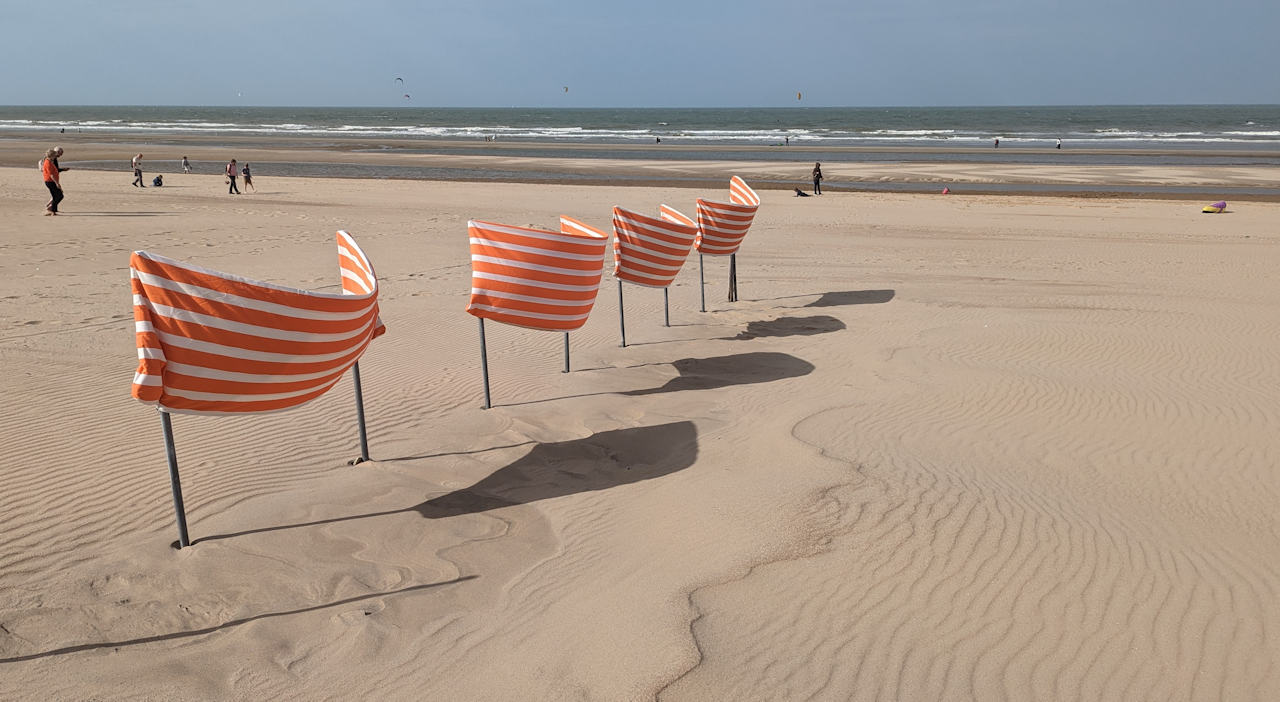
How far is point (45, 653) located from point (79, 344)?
275 inches

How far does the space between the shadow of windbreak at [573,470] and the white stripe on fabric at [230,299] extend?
4.78 feet

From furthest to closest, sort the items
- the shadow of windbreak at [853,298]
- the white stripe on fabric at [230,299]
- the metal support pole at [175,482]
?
the shadow of windbreak at [853,298]
the metal support pole at [175,482]
the white stripe on fabric at [230,299]

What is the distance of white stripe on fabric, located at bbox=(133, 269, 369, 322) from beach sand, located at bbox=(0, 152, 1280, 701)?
1431 mm

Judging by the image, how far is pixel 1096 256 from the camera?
1762 centimetres

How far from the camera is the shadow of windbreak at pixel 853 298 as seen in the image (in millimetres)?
13367

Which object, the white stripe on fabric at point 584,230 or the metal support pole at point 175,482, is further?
the white stripe on fabric at point 584,230

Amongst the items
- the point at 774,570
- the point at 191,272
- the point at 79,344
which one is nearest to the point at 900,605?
the point at 774,570

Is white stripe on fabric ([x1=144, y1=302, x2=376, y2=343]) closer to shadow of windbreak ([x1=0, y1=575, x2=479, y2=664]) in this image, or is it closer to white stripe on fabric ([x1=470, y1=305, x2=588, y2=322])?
shadow of windbreak ([x1=0, y1=575, x2=479, y2=664])

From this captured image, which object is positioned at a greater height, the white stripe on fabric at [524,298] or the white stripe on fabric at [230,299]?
the white stripe on fabric at [230,299]

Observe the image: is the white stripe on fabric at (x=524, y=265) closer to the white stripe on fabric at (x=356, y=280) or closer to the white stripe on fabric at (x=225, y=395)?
the white stripe on fabric at (x=356, y=280)

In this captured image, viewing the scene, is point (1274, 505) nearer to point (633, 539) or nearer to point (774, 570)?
point (774, 570)

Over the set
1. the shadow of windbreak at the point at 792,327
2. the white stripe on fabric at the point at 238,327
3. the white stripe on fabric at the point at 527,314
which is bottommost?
the shadow of windbreak at the point at 792,327

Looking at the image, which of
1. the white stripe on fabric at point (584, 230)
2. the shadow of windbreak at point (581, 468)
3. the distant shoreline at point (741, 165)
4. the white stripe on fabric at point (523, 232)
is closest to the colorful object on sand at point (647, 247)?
the white stripe on fabric at point (584, 230)

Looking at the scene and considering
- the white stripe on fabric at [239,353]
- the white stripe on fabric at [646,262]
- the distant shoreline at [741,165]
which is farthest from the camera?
the distant shoreline at [741,165]
